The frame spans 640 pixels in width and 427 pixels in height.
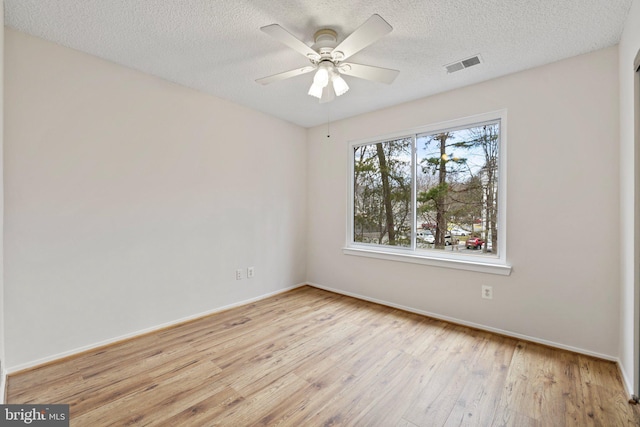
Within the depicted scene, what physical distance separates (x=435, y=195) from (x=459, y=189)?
0.86ft

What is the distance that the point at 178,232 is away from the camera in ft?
9.34

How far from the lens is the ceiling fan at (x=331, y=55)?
167 cm

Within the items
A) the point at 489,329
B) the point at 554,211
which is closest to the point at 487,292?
the point at 489,329

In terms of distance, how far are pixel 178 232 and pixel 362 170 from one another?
2379 mm

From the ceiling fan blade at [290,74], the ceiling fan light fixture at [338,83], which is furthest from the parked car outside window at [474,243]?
the ceiling fan blade at [290,74]

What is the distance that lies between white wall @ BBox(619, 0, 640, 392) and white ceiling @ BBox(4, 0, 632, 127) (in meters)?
0.19

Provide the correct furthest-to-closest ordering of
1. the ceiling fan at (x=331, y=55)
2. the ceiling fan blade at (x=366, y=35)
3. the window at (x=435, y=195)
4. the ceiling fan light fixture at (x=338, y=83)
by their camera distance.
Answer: the window at (x=435, y=195) < the ceiling fan light fixture at (x=338, y=83) < the ceiling fan at (x=331, y=55) < the ceiling fan blade at (x=366, y=35)

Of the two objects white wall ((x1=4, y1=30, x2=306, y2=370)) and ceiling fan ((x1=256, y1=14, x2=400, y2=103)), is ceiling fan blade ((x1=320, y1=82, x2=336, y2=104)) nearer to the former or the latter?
ceiling fan ((x1=256, y1=14, x2=400, y2=103))

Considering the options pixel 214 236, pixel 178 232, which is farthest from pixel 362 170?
pixel 178 232

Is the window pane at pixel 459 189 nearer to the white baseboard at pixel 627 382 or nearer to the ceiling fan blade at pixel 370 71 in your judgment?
the white baseboard at pixel 627 382

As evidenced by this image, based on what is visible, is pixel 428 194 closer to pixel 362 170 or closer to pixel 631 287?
pixel 362 170

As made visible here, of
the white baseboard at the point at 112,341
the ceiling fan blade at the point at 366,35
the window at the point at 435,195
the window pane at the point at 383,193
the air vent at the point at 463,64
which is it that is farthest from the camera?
the window pane at the point at 383,193

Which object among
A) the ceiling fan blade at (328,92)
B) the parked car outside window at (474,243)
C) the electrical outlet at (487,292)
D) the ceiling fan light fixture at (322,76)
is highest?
the ceiling fan light fixture at (322,76)

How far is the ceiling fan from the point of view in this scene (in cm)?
167
